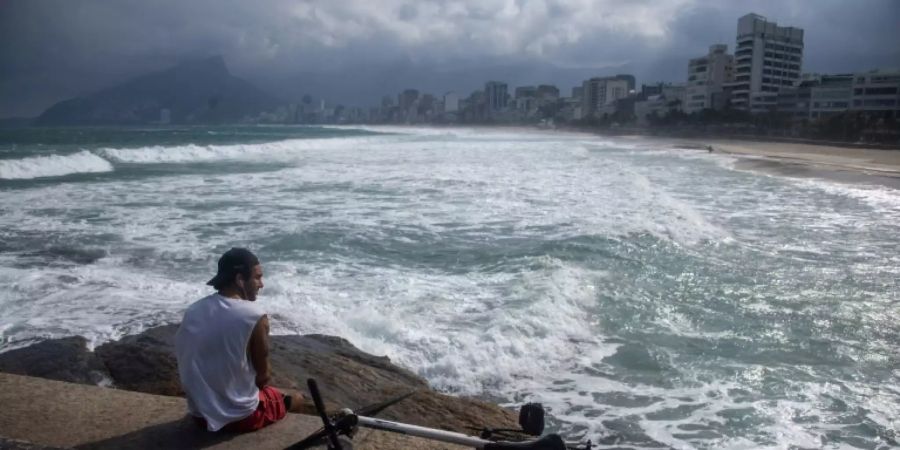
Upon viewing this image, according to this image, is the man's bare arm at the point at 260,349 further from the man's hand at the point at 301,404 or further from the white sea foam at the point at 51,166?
the white sea foam at the point at 51,166

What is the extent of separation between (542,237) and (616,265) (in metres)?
2.15

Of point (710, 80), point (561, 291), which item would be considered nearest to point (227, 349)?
point (561, 291)

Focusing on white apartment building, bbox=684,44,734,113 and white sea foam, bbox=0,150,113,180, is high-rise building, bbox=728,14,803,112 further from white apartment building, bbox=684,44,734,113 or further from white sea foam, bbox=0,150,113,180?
white sea foam, bbox=0,150,113,180

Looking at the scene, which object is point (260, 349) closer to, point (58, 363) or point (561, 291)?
point (58, 363)

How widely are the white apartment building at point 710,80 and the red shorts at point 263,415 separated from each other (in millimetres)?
108830

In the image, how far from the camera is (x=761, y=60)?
10225 centimetres

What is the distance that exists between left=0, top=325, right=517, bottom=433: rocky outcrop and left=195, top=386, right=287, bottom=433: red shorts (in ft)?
2.58

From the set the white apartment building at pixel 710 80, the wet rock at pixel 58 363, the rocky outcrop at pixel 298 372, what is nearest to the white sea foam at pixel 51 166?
the wet rock at pixel 58 363

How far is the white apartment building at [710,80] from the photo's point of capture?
10456 cm

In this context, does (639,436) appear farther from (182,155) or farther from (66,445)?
(182,155)

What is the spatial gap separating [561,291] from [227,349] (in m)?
5.58

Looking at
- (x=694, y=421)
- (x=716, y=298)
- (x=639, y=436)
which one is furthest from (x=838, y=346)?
(x=639, y=436)

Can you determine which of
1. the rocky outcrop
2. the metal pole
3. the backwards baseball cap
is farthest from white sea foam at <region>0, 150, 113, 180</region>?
the metal pole

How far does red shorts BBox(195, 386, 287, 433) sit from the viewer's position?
9.98 ft
